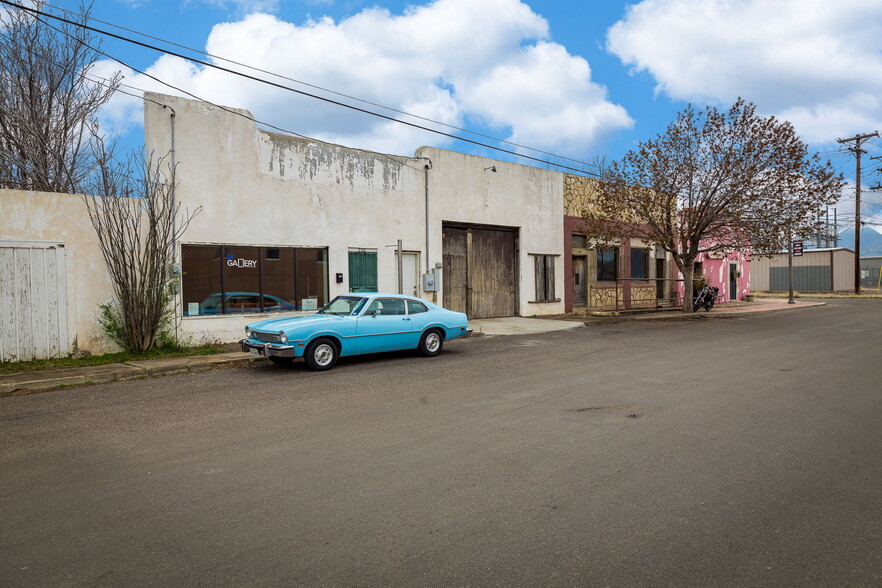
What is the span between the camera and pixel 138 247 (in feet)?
42.1

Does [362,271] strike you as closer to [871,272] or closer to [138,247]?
[138,247]

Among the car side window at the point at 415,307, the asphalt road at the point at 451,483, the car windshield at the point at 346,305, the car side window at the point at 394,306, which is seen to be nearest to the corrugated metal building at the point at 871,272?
the asphalt road at the point at 451,483

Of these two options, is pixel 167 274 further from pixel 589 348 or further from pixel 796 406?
pixel 796 406

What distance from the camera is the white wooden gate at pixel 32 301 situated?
37.5ft

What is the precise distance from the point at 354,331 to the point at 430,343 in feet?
6.49

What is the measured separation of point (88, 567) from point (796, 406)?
7.33 m

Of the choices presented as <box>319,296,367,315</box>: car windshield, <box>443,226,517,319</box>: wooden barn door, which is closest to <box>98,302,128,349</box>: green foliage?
<box>319,296,367,315</box>: car windshield

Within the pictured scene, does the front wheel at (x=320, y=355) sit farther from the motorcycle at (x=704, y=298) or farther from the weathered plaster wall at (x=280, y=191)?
the motorcycle at (x=704, y=298)

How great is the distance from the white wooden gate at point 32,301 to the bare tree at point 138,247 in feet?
2.87

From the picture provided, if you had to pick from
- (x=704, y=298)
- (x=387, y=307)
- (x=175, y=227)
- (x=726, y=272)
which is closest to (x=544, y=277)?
(x=704, y=298)

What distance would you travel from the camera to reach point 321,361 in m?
10.7

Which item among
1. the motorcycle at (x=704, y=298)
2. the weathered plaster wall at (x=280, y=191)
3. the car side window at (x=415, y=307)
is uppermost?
the weathered plaster wall at (x=280, y=191)

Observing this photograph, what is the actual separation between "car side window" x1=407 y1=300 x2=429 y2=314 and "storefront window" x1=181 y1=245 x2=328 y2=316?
176 inches

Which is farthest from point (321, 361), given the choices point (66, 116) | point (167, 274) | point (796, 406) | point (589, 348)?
point (66, 116)
